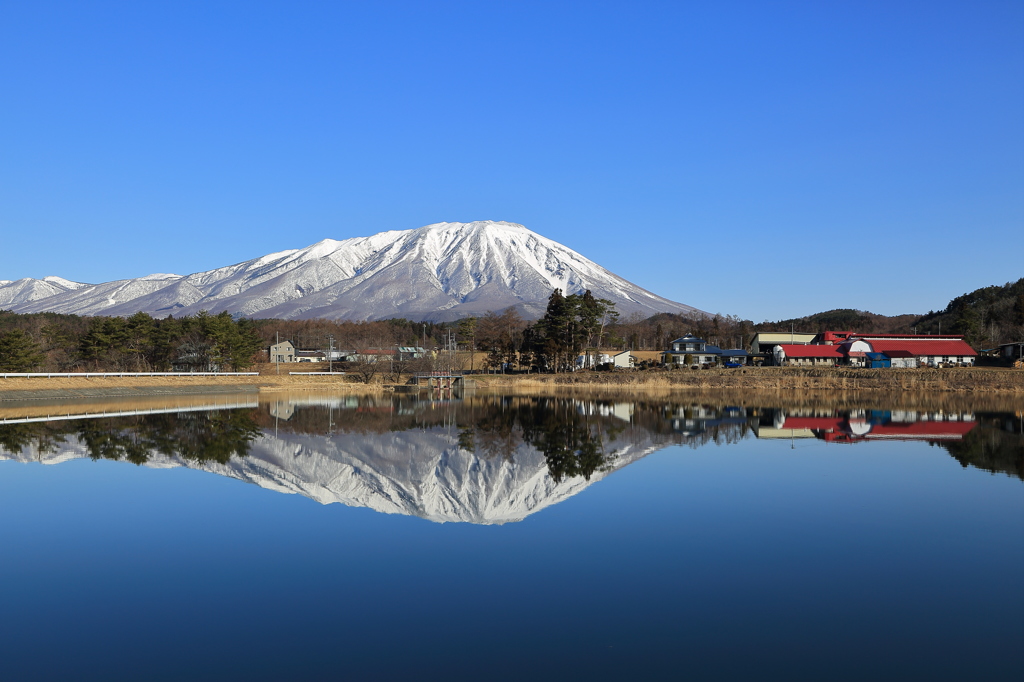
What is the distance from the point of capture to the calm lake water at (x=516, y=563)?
561 cm

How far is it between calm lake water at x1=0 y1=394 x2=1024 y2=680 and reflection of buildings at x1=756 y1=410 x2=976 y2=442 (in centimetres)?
262

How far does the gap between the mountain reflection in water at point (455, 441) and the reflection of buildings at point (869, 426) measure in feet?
0.16

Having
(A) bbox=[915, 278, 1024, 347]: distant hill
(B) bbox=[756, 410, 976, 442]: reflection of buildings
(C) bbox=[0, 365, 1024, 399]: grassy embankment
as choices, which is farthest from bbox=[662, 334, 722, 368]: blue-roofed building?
(B) bbox=[756, 410, 976, 442]: reflection of buildings

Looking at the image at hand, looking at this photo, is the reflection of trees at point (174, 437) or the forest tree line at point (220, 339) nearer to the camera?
the reflection of trees at point (174, 437)

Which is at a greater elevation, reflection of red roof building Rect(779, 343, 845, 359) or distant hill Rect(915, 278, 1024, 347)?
distant hill Rect(915, 278, 1024, 347)

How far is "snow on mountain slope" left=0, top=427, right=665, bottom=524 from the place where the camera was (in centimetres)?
1160

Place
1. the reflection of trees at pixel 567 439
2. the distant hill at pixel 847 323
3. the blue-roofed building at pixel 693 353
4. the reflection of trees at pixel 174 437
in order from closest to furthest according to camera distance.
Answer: the reflection of trees at pixel 567 439 → the reflection of trees at pixel 174 437 → the blue-roofed building at pixel 693 353 → the distant hill at pixel 847 323

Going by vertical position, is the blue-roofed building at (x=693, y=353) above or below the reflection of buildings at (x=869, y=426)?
above

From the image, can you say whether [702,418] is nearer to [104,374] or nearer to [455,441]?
[455,441]

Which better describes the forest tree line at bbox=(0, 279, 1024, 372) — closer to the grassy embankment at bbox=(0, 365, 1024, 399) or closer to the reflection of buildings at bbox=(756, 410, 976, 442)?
the grassy embankment at bbox=(0, 365, 1024, 399)

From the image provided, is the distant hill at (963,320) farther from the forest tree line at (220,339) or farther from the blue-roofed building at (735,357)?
the blue-roofed building at (735,357)

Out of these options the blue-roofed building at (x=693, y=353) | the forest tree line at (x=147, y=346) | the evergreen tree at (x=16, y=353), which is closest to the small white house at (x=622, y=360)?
the blue-roofed building at (x=693, y=353)

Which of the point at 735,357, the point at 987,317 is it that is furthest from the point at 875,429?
the point at 987,317

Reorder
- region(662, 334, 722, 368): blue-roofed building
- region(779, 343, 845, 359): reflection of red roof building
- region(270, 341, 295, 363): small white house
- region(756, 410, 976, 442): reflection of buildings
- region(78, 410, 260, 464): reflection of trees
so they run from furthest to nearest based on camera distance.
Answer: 1. region(270, 341, 295, 363): small white house
2. region(662, 334, 722, 368): blue-roofed building
3. region(779, 343, 845, 359): reflection of red roof building
4. region(756, 410, 976, 442): reflection of buildings
5. region(78, 410, 260, 464): reflection of trees
